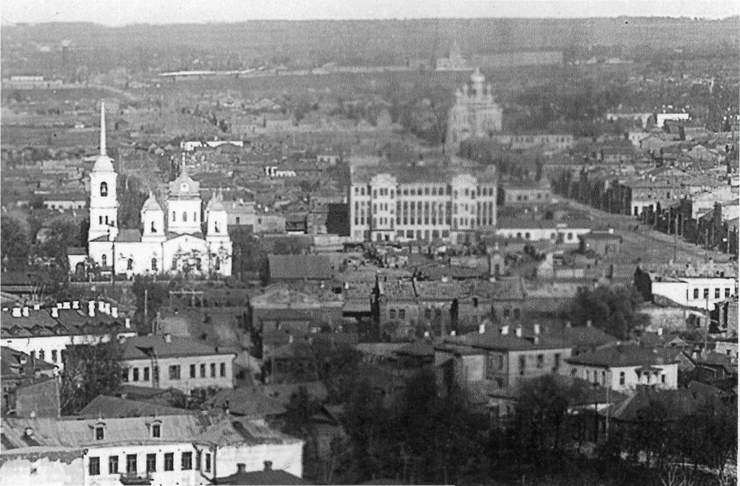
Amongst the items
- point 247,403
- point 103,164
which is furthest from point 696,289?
point 103,164

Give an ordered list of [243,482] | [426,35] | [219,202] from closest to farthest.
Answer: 1. [243,482]
2. [426,35]
3. [219,202]

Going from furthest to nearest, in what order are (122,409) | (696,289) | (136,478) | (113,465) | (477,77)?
(696,289) → (477,77) → (122,409) → (113,465) → (136,478)

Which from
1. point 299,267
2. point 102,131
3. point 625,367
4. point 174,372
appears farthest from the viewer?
point 102,131

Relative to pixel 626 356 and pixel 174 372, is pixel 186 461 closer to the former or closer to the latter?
pixel 174 372

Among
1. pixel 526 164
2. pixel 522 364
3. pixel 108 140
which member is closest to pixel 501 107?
pixel 526 164

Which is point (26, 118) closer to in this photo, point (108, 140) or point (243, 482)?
point (108, 140)

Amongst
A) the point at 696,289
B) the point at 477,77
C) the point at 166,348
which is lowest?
the point at 166,348
